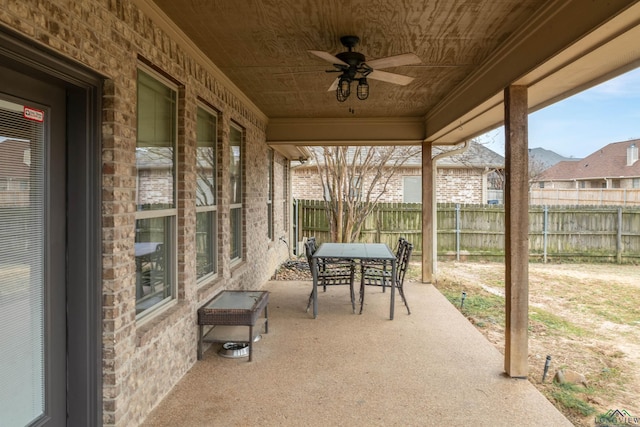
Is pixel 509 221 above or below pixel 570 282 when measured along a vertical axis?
above

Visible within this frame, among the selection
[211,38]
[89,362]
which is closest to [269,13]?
[211,38]

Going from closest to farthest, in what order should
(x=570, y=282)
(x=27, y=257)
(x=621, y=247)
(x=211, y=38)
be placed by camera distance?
1. (x=27, y=257)
2. (x=211, y=38)
3. (x=570, y=282)
4. (x=621, y=247)

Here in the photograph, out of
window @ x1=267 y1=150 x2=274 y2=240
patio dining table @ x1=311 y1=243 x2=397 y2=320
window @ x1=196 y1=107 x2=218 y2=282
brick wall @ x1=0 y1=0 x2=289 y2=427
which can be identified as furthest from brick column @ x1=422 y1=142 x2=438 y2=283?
brick wall @ x1=0 y1=0 x2=289 y2=427

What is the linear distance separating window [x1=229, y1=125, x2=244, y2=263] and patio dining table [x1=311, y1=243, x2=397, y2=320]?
3.44 ft

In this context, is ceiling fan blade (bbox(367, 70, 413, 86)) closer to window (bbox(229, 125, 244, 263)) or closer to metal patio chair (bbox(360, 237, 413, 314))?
window (bbox(229, 125, 244, 263))

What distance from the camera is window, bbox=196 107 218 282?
163 inches

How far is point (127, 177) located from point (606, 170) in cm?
2606

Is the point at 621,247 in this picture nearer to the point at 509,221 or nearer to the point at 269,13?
the point at 509,221

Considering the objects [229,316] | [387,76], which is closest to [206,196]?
[229,316]

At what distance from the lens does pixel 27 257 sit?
6.74 ft

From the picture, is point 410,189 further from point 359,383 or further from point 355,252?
point 359,383

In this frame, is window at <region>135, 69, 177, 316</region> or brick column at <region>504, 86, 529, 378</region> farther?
brick column at <region>504, 86, 529, 378</region>

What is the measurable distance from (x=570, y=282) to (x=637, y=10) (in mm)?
7154

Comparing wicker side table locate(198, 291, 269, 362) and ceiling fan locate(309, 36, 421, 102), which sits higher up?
ceiling fan locate(309, 36, 421, 102)
